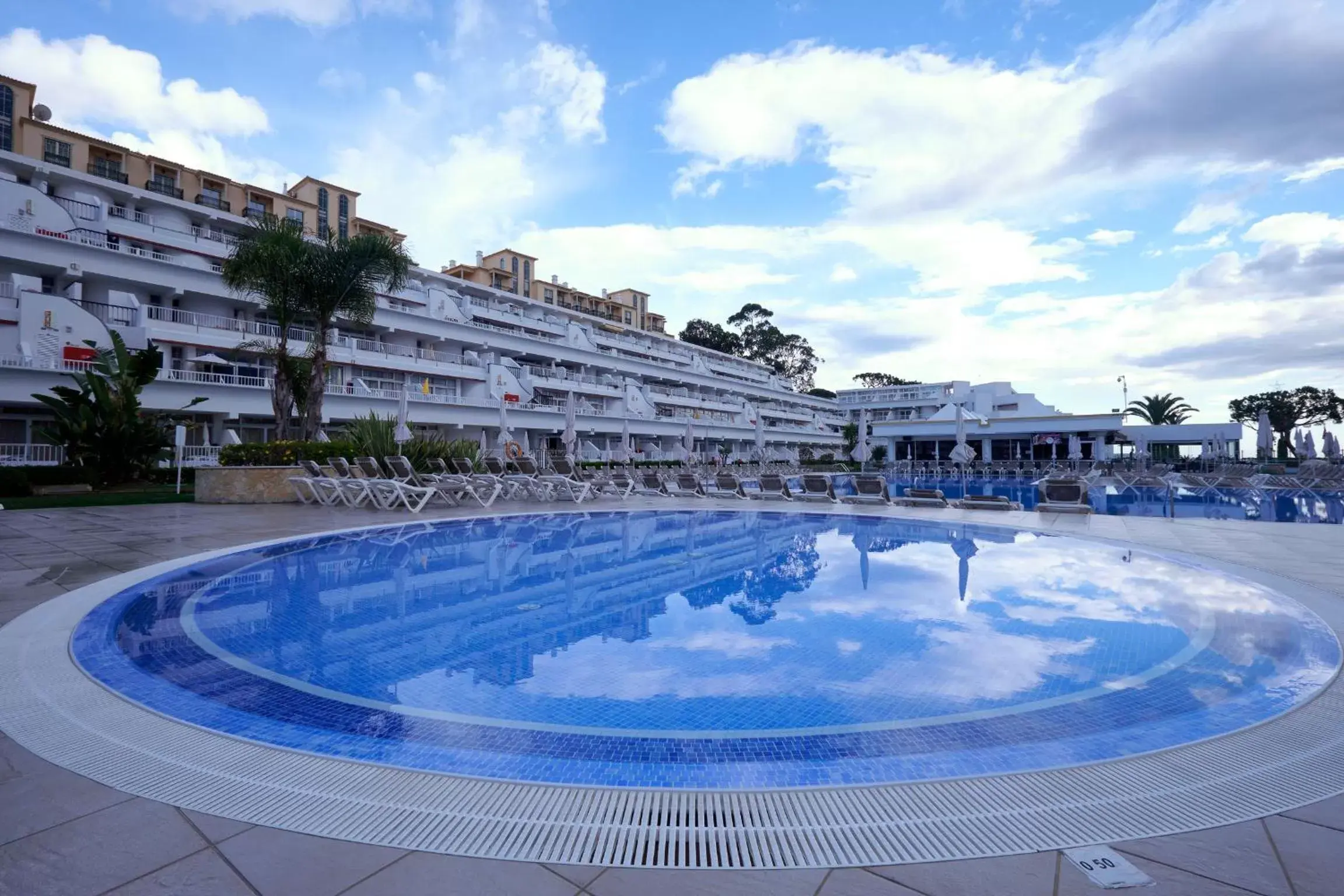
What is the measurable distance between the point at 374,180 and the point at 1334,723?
157 feet

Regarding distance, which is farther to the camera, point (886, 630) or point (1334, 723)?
point (886, 630)

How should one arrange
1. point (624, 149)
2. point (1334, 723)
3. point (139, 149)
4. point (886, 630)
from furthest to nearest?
1. point (139, 149)
2. point (624, 149)
3. point (886, 630)
4. point (1334, 723)

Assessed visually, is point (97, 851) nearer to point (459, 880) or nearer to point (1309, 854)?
point (459, 880)

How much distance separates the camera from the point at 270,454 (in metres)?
15.4

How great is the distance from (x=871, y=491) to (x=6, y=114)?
3976 cm

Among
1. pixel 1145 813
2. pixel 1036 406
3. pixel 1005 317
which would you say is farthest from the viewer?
Answer: pixel 1036 406

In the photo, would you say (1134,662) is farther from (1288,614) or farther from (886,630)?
(1288,614)

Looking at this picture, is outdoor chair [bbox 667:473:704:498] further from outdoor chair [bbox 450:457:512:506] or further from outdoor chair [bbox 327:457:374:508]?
outdoor chair [bbox 327:457:374:508]

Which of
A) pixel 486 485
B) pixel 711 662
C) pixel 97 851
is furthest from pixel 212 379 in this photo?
pixel 97 851

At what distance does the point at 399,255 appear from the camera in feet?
63.0

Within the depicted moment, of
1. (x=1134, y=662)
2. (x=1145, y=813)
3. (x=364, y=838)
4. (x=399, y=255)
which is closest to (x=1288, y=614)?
(x=1134, y=662)

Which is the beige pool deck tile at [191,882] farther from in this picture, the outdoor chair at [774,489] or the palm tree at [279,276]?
the palm tree at [279,276]

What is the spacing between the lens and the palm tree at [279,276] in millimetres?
17484

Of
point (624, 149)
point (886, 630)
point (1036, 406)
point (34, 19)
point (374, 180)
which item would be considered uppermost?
point (374, 180)
